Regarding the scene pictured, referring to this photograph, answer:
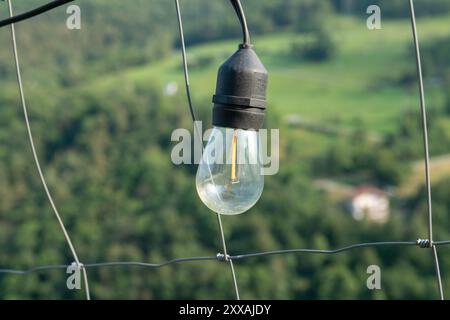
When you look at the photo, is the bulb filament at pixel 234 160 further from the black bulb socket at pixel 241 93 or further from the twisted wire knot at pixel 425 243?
the twisted wire knot at pixel 425 243

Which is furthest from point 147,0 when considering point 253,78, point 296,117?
point 253,78

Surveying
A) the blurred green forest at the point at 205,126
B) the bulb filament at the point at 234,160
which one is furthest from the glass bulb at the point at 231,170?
the blurred green forest at the point at 205,126

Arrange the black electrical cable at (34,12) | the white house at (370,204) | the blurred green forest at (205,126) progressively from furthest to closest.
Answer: the white house at (370,204) < the blurred green forest at (205,126) < the black electrical cable at (34,12)

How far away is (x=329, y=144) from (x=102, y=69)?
6467 mm

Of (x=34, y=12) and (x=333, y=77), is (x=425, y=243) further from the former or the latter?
(x=333, y=77)

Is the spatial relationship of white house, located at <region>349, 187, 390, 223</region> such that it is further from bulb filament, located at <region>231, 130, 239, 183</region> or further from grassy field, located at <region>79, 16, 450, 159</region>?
bulb filament, located at <region>231, 130, 239, 183</region>

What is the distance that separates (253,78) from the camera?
1.18 m

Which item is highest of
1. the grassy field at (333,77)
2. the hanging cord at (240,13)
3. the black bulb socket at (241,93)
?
the grassy field at (333,77)

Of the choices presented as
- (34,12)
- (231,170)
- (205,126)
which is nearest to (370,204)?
(205,126)

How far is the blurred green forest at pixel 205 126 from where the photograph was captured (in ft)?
57.8

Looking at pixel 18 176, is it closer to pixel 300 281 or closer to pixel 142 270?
pixel 142 270

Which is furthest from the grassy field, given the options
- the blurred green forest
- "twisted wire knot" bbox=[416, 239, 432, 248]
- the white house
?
"twisted wire knot" bbox=[416, 239, 432, 248]

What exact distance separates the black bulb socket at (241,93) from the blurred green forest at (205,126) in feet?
42.1

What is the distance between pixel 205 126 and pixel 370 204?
6.16 m
